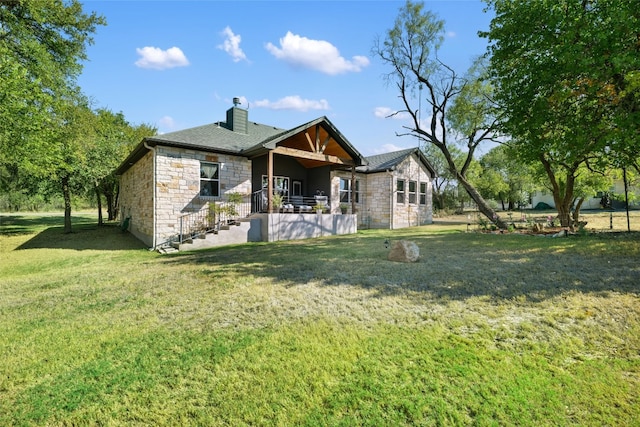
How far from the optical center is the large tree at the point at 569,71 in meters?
7.02

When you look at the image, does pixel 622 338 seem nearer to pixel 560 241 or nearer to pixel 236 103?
pixel 560 241

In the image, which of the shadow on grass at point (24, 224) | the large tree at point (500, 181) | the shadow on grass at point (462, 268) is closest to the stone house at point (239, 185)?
the shadow on grass at point (462, 268)

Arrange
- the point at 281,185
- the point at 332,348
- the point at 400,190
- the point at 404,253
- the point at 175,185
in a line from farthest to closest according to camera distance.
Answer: the point at 400,190, the point at 281,185, the point at 175,185, the point at 404,253, the point at 332,348

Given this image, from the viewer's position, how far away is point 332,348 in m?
3.06

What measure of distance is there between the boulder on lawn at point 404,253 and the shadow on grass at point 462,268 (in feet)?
0.62

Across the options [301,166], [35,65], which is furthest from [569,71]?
[35,65]

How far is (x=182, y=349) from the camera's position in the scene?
3.13 metres

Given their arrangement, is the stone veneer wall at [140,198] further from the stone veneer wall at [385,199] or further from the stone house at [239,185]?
the stone veneer wall at [385,199]

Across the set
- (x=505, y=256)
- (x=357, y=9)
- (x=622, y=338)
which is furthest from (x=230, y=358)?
(x=357, y=9)

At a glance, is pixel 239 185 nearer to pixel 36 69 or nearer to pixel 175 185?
pixel 175 185

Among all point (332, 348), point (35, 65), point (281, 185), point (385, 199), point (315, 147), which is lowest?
point (332, 348)

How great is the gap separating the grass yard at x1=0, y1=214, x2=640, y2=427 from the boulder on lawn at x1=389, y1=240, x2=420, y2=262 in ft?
2.18

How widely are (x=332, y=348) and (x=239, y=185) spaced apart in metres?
10.5

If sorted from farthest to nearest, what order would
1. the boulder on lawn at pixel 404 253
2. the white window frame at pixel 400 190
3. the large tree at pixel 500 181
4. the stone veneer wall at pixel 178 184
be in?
the large tree at pixel 500 181 < the white window frame at pixel 400 190 < the stone veneer wall at pixel 178 184 < the boulder on lawn at pixel 404 253
